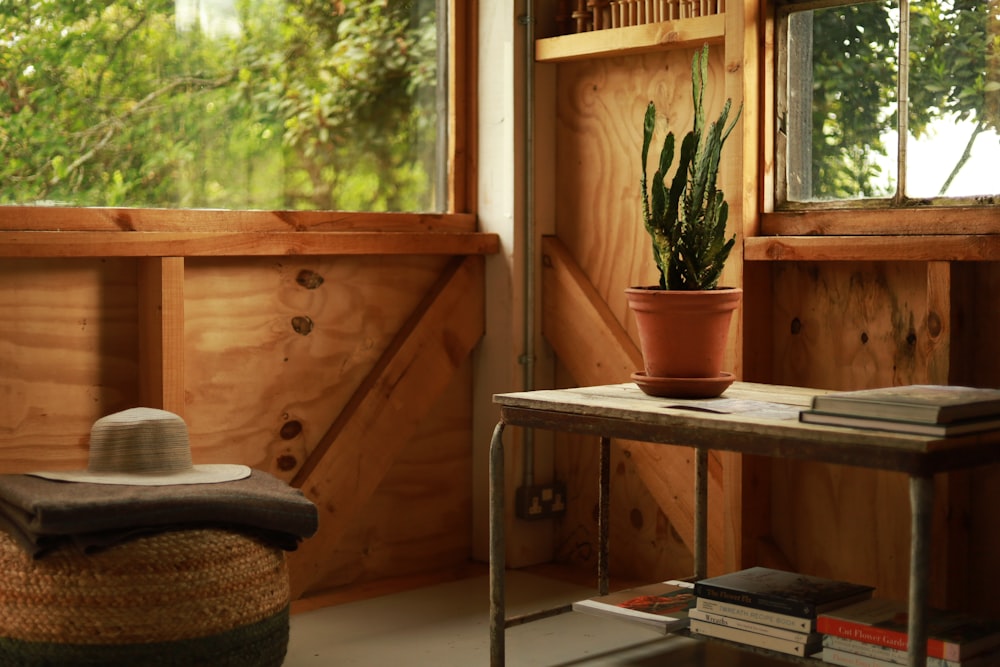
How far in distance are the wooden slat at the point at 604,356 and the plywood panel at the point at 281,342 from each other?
41cm

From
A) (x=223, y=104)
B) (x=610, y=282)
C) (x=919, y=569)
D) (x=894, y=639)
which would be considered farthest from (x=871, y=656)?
(x=223, y=104)

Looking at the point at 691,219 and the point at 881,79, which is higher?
the point at 881,79

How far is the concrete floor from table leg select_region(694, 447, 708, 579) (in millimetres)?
202

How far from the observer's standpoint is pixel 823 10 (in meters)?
3.09

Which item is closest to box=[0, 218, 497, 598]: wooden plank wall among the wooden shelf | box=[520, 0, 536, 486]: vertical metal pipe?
box=[520, 0, 536, 486]: vertical metal pipe

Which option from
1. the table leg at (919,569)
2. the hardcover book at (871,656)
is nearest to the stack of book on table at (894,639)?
the hardcover book at (871,656)

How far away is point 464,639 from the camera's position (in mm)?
3049

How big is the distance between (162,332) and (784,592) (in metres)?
1.55

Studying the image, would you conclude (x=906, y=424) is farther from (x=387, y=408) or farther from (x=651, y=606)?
(x=387, y=408)

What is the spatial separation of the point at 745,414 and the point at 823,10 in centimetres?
129

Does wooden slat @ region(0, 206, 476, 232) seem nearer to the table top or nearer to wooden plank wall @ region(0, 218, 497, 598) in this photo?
wooden plank wall @ region(0, 218, 497, 598)

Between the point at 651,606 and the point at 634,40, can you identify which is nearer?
the point at 651,606

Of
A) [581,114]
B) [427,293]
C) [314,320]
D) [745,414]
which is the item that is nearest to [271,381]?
[314,320]

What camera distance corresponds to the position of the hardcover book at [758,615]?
241 centimetres
